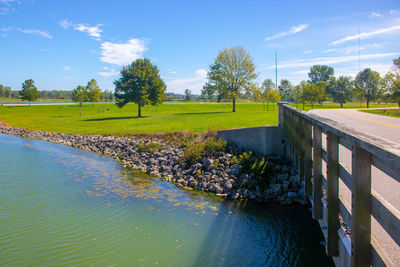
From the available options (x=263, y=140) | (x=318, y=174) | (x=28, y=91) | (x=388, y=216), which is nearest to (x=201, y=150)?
(x=263, y=140)

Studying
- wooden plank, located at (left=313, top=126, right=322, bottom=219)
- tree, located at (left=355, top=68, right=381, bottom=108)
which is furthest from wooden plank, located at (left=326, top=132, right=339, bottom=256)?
tree, located at (left=355, top=68, right=381, bottom=108)

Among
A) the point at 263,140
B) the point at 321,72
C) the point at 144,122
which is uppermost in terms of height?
the point at 321,72

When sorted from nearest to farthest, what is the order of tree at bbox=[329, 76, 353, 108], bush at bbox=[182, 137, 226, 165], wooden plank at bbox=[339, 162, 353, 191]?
wooden plank at bbox=[339, 162, 353, 191] < bush at bbox=[182, 137, 226, 165] < tree at bbox=[329, 76, 353, 108]

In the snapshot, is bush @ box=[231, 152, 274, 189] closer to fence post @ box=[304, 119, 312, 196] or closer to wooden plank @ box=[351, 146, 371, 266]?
fence post @ box=[304, 119, 312, 196]

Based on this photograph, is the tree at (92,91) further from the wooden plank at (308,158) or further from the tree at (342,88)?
the tree at (342,88)

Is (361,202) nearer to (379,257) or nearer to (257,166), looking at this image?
(379,257)

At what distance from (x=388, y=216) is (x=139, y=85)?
3800 centimetres

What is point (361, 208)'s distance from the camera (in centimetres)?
292

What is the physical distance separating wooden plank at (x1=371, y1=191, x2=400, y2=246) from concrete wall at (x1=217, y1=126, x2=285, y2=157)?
36.4 feet

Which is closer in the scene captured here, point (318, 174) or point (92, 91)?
point (318, 174)

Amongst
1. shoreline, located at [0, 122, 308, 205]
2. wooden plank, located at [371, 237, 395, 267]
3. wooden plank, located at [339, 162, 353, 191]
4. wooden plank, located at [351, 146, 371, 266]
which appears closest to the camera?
wooden plank, located at [371, 237, 395, 267]

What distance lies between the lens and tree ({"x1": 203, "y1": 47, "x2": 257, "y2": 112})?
156 feet

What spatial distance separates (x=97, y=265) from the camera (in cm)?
645

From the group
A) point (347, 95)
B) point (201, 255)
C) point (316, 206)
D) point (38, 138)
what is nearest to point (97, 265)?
point (201, 255)
